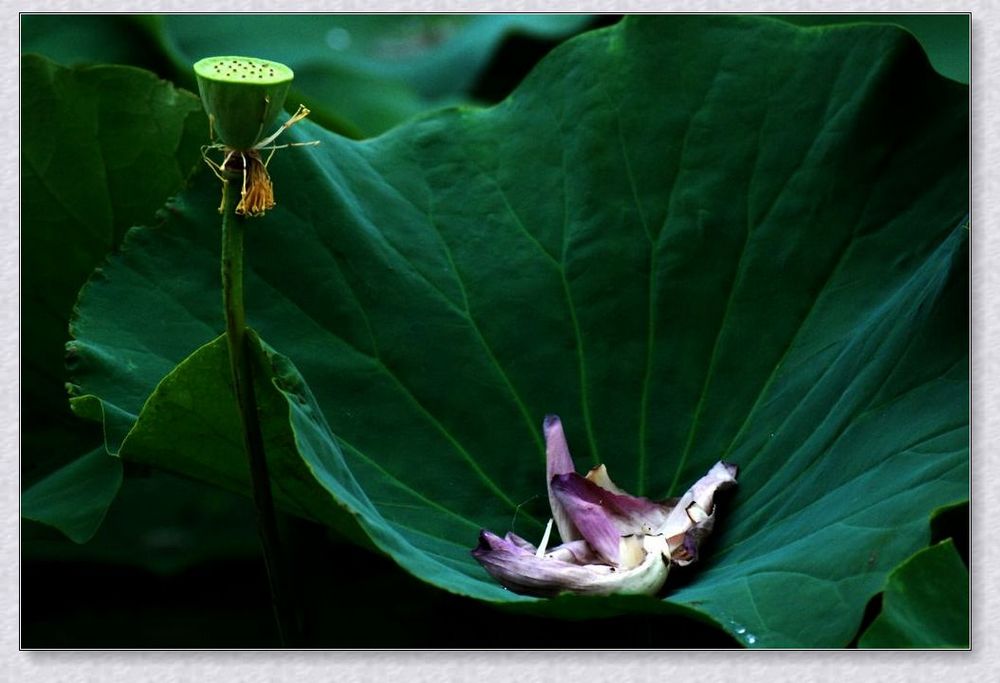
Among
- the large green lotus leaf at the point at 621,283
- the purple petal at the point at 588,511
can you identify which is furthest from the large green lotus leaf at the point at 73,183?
the purple petal at the point at 588,511

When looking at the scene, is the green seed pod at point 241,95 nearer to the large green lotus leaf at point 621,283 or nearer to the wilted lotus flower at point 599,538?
the large green lotus leaf at point 621,283

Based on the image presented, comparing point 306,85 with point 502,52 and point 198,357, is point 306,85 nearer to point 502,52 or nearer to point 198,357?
point 502,52

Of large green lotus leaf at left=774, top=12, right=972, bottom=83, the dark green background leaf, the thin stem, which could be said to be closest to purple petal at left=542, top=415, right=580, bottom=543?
the thin stem

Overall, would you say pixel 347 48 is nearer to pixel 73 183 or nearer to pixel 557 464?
pixel 73 183

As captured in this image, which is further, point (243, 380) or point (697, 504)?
point (697, 504)

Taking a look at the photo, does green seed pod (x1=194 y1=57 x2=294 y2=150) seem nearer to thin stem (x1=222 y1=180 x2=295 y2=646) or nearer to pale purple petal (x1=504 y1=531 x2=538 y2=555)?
thin stem (x1=222 y1=180 x2=295 y2=646)

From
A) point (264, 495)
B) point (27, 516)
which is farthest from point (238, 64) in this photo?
point (27, 516)

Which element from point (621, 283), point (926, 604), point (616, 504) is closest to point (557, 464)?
point (616, 504)
